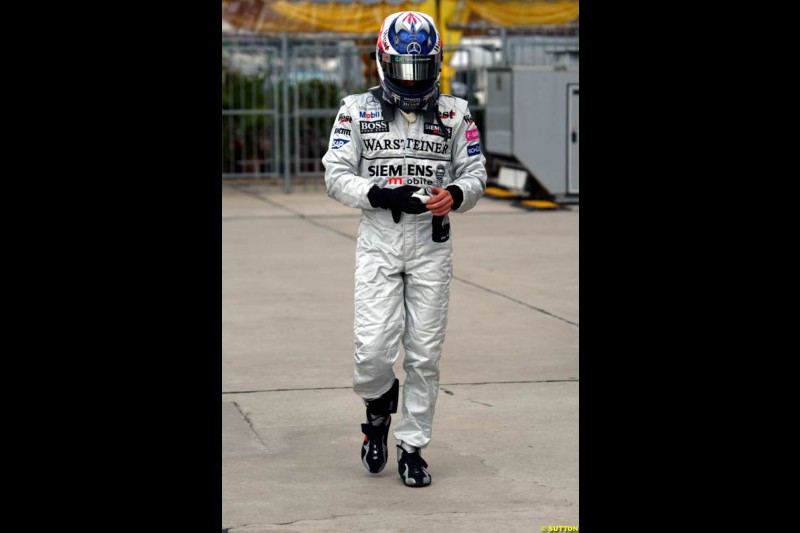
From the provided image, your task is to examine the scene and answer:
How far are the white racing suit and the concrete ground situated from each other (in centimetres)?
43

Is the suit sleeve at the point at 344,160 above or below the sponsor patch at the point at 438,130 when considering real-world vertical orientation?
below

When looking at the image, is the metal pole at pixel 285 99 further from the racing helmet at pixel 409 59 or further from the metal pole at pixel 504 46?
the racing helmet at pixel 409 59

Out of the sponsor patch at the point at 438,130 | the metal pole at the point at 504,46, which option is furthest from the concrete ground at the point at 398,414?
the metal pole at the point at 504,46

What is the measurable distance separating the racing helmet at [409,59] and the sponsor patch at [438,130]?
0.35ft

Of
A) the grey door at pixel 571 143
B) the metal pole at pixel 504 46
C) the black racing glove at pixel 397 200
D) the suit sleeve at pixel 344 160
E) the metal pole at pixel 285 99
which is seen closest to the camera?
the black racing glove at pixel 397 200

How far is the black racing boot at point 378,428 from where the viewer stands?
5211 millimetres

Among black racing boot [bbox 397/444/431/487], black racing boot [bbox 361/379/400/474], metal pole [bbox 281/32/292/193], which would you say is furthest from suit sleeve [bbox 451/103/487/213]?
metal pole [bbox 281/32/292/193]

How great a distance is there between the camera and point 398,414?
6.32 meters

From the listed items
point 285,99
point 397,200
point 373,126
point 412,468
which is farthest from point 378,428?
point 285,99

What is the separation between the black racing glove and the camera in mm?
4883

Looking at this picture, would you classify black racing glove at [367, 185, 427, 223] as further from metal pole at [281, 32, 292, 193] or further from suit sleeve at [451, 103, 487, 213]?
metal pole at [281, 32, 292, 193]

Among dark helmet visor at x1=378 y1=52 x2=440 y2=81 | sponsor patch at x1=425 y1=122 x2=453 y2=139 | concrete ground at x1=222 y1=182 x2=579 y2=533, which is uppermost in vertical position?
dark helmet visor at x1=378 y1=52 x2=440 y2=81
